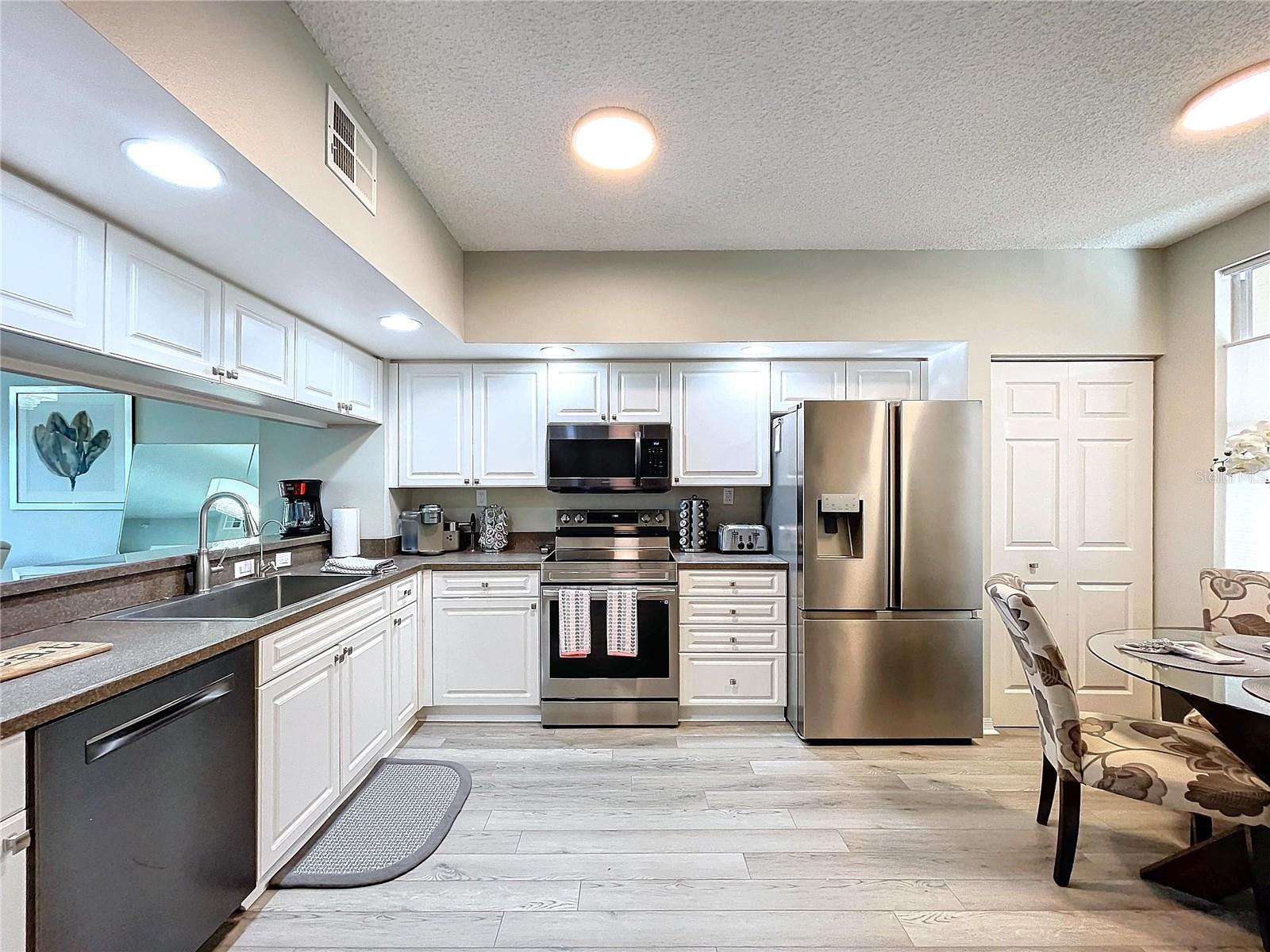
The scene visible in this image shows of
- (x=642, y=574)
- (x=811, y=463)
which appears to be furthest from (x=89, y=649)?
(x=811, y=463)

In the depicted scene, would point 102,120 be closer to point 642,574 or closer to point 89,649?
point 89,649

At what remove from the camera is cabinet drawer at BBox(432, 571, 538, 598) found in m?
3.24

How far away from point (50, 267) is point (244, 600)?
146 cm

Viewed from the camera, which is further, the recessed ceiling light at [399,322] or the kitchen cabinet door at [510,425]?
the kitchen cabinet door at [510,425]

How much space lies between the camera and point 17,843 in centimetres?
106

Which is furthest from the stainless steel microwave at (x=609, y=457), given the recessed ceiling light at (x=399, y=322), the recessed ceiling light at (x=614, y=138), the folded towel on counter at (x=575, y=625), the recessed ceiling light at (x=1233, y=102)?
the recessed ceiling light at (x=1233, y=102)

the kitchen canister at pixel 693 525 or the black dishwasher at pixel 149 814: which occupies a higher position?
the kitchen canister at pixel 693 525

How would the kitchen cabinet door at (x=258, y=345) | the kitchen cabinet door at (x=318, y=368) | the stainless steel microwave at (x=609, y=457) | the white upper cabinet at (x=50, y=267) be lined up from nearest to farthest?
the white upper cabinet at (x=50, y=267) → the kitchen cabinet door at (x=258, y=345) → the kitchen cabinet door at (x=318, y=368) → the stainless steel microwave at (x=609, y=457)

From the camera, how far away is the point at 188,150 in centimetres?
132

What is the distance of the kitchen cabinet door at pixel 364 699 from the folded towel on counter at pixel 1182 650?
289 centimetres

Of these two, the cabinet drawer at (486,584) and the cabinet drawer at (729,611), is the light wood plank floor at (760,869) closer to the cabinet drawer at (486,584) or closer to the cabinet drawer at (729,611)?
the cabinet drawer at (729,611)

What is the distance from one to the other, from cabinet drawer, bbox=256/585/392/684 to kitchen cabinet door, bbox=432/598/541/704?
59 cm

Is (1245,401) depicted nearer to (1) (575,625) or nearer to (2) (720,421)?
(2) (720,421)

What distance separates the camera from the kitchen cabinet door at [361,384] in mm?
3045
